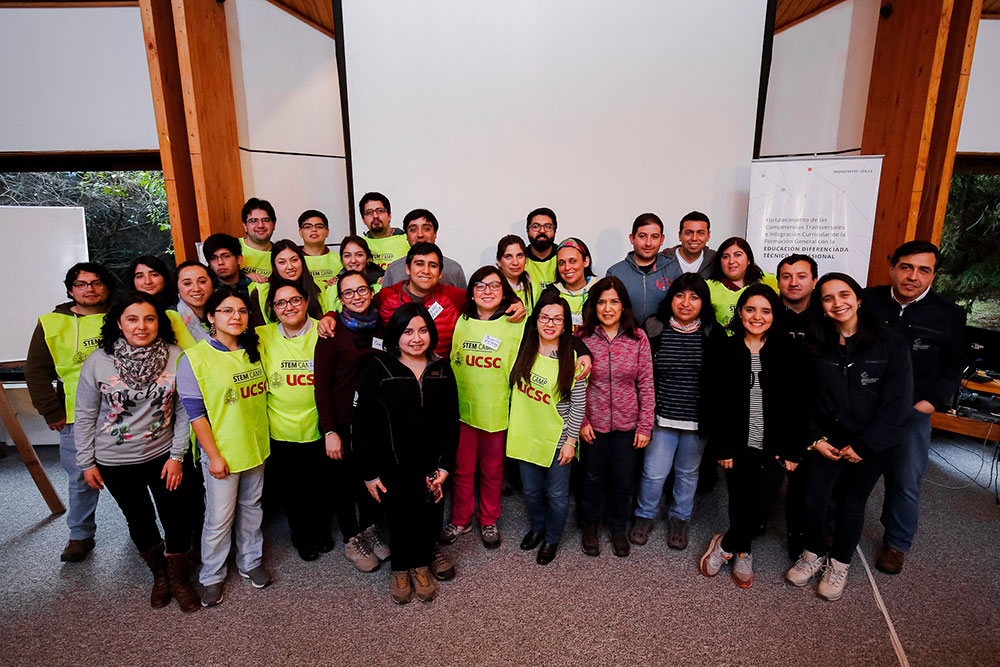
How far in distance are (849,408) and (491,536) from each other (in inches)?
75.5

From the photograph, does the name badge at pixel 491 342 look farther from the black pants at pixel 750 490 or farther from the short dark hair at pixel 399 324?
the black pants at pixel 750 490

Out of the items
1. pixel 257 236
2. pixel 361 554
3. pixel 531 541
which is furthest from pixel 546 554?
pixel 257 236

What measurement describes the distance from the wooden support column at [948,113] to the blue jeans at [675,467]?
2.74m

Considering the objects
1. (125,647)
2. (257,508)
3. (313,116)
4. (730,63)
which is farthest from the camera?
(313,116)

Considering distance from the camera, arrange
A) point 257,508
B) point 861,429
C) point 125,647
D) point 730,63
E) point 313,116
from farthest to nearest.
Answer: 1. point 313,116
2. point 730,63
3. point 257,508
4. point 861,429
5. point 125,647

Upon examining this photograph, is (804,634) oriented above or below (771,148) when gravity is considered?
below

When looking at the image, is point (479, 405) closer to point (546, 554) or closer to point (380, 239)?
point (546, 554)

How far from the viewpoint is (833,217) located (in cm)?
362

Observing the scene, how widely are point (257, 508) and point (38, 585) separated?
1.22 meters

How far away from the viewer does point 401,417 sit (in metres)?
2.05

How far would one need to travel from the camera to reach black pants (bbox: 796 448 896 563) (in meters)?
2.16

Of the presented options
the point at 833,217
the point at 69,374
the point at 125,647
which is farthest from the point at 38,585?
the point at 833,217

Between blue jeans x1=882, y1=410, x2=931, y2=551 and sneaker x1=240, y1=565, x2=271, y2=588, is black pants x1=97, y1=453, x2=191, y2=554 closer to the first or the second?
sneaker x1=240, y1=565, x2=271, y2=588

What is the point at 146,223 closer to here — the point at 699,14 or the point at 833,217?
the point at 699,14
